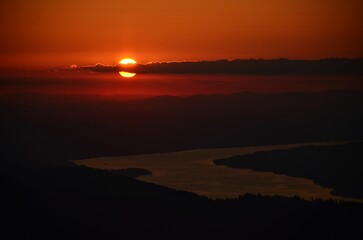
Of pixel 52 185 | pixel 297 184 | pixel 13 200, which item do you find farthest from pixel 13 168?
pixel 297 184

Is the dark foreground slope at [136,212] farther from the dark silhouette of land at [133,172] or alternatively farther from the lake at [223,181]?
the dark silhouette of land at [133,172]

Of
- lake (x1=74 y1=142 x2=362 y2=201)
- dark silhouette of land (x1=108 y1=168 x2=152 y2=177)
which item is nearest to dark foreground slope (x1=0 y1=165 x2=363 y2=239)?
lake (x1=74 y1=142 x2=362 y2=201)

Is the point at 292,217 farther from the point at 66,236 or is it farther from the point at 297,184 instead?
the point at 297,184

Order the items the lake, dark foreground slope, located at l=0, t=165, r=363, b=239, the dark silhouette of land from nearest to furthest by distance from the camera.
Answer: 1. dark foreground slope, located at l=0, t=165, r=363, b=239
2. the lake
3. the dark silhouette of land

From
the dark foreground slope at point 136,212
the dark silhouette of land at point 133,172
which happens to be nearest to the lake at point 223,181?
the dark silhouette of land at point 133,172

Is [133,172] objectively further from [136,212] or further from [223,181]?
[136,212]

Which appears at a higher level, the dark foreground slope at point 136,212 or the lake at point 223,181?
the dark foreground slope at point 136,212

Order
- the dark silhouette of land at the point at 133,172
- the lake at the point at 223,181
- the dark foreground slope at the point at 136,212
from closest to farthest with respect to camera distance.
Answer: the dark foreground slope at the point at 136,212
the lake at the point at 223,181
the dark silhouette of land at the point at 133,172

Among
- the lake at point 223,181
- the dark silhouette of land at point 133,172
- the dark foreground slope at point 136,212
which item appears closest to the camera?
the dark foreground slope at point 136,212

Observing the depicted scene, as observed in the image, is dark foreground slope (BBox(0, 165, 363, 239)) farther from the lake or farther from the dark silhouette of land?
the dark silhouette of land
